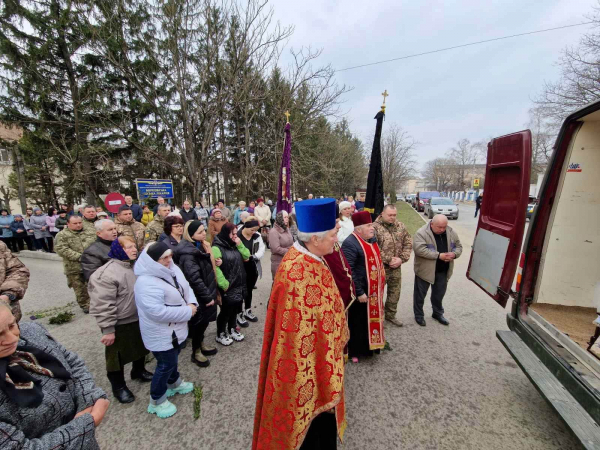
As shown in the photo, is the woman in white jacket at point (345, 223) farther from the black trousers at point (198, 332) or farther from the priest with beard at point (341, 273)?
the black trousers at point (198, 332)

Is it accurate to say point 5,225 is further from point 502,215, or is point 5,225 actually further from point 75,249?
point 502,215

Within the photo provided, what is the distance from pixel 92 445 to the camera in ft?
4.48

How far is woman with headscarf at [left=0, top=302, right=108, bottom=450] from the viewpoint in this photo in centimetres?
108

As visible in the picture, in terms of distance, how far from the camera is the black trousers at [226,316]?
3.68 m

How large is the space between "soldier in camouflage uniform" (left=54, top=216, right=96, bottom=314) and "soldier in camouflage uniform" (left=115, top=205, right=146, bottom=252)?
24.0 inches

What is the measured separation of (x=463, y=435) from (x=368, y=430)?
840 mm

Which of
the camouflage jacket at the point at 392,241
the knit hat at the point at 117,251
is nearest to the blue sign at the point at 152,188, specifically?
the knit hat at the point at 117,251

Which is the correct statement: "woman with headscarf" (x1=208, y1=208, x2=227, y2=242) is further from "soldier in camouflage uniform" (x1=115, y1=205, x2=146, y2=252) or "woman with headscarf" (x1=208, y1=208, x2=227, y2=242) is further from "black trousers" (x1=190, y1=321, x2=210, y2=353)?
"black trousers" (x1=190, y1=321, x2=210, y2=353)

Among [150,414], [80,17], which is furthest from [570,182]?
[80,17]

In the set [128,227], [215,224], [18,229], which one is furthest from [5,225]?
[215,224]

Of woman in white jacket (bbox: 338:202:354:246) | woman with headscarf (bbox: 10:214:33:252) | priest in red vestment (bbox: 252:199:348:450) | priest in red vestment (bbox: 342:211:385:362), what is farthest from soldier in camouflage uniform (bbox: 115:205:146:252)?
woman with headscarf (bbox: 10:214:33:252)

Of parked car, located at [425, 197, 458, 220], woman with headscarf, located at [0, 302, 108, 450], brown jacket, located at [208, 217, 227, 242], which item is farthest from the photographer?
parked car, located at [425, 197, 458, 220]

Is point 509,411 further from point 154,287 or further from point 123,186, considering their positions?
point 123,186

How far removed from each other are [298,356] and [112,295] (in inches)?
80.7
